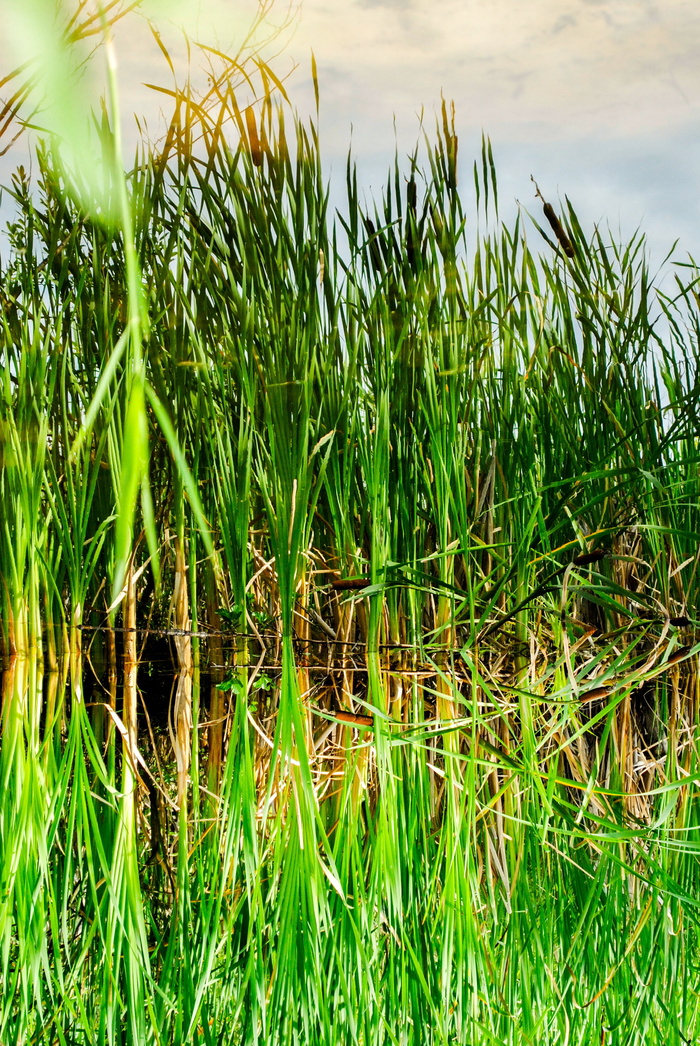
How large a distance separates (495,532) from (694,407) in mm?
237

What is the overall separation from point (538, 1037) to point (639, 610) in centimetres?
45

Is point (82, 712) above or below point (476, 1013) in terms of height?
above

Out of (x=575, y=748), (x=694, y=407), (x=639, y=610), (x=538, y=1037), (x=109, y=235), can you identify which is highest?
(x=109, y=235)

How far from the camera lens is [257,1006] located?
1.88 feet

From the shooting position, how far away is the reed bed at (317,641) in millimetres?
564

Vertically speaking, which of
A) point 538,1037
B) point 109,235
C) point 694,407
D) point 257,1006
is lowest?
point 538,1037

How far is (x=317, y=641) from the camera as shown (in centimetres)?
54

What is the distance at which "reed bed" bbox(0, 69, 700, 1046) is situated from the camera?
1.85 feet

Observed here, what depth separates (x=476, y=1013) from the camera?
63cm

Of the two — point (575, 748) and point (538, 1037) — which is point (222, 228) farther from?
point (538, 1037)

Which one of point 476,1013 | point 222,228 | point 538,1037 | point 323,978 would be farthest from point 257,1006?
point 222,228

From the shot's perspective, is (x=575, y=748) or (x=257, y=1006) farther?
(x=575, y=748)

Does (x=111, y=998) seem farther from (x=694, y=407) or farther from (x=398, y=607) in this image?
(x=694, y=407)

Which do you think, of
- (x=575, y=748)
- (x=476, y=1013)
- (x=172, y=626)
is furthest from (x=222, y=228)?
(x=476, y=1013)
